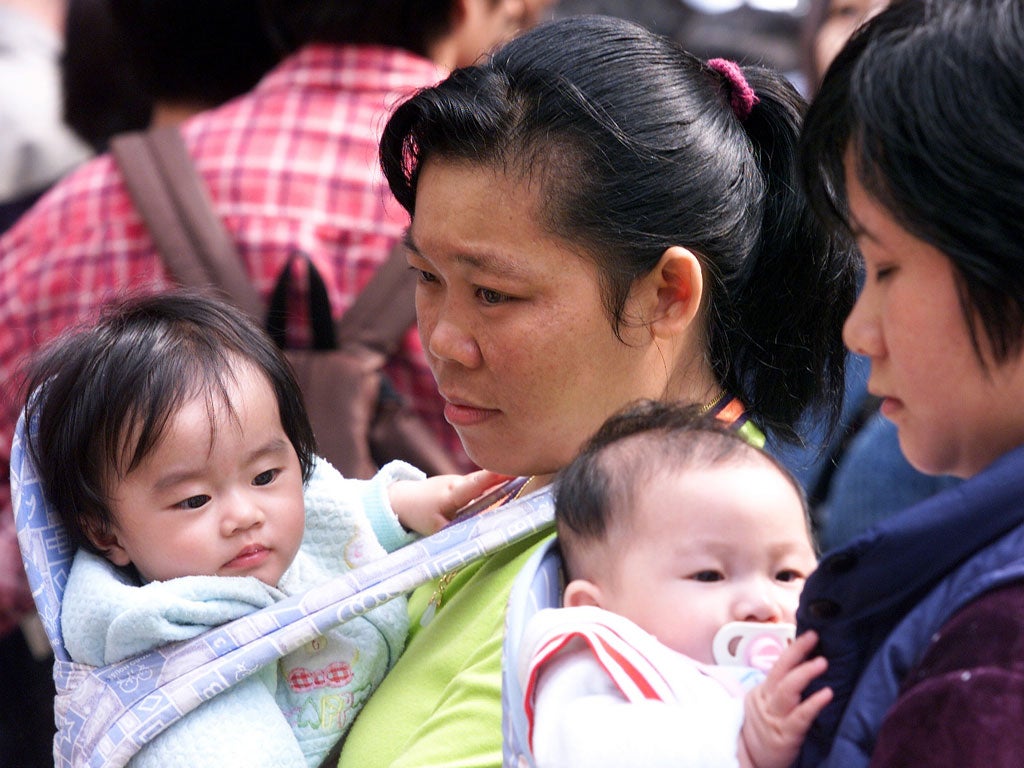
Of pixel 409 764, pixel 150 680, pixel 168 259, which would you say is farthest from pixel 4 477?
pixel 409 764

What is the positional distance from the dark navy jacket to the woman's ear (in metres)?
0.77

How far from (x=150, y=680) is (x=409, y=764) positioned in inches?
15.6

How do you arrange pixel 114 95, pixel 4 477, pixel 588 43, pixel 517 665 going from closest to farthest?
pixel 517 665
pixel 588 43
pixel 4 477
pixel 114 95

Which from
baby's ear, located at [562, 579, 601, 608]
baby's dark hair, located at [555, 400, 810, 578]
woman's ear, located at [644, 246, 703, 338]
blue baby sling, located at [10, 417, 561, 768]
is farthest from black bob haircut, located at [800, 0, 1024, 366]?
blue baby sling, located at [10, 417, 561, 768]

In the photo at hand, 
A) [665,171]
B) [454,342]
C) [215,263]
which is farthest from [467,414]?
[215,263]

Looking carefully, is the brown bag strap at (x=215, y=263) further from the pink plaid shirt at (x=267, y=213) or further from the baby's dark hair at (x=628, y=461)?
the baby's dark hair at (x=628, y=461)

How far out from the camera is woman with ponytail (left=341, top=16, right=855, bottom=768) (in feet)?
6.31

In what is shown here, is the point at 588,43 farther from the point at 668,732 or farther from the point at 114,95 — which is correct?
the point at 114,95

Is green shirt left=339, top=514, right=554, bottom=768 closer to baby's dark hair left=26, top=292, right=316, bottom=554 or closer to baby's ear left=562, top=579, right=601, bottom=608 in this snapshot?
baby's ear left=562, top=579, right=601, bottom=608

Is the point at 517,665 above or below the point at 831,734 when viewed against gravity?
below

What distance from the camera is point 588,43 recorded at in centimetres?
200

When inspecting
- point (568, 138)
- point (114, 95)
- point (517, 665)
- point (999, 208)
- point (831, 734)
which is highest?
point (999, 208)

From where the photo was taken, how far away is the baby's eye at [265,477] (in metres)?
2.00

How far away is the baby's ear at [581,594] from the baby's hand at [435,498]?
641 mm
